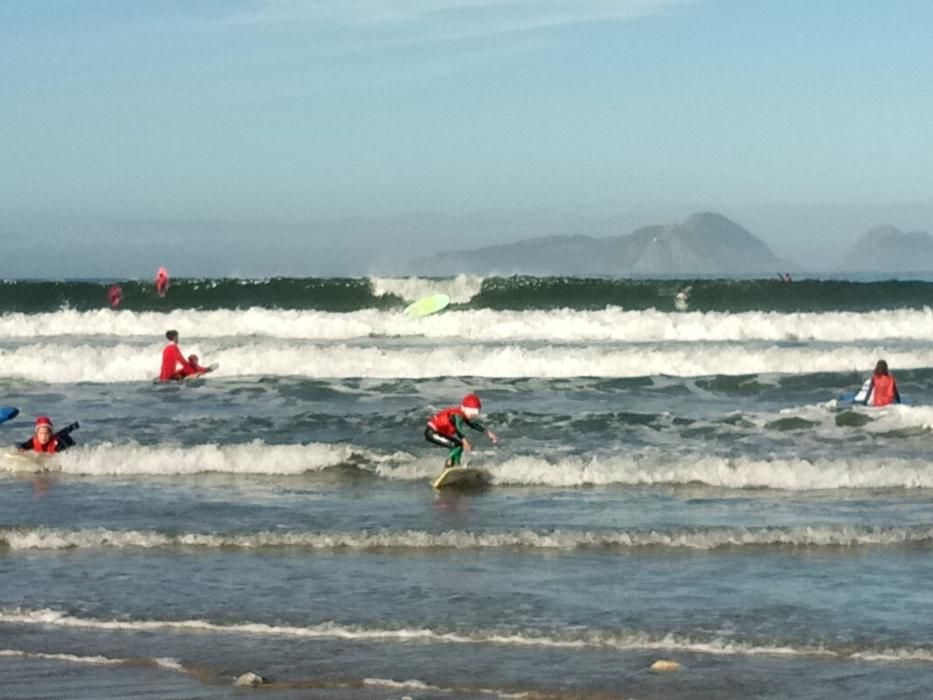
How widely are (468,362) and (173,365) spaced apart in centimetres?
617

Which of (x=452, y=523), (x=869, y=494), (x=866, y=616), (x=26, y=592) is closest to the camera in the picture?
(x=866, y=616)

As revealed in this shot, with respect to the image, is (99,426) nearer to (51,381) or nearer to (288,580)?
(51,381)

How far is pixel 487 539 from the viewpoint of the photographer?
43.8 ft

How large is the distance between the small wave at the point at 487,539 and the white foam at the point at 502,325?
79.9ft

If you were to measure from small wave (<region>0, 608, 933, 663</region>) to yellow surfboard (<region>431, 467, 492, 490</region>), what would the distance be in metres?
6.29

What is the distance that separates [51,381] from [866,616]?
23058 mm

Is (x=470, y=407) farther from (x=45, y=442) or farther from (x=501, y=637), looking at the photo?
(x=501, y=637)

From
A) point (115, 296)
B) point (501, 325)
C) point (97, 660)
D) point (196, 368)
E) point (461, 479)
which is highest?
point (115, 296)

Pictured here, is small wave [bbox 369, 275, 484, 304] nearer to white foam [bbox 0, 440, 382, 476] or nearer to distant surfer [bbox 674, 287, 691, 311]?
distant surfer [bbox 674, 287, 691, 311]

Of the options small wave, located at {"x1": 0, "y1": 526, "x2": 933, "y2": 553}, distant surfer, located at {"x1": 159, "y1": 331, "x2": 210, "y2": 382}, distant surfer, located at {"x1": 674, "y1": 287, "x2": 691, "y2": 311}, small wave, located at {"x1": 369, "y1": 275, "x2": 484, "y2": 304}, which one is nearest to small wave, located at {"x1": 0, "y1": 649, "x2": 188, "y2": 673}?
small wave, located at {"x1": 0, "y1": 526, "x2": 933, "y2": 553}

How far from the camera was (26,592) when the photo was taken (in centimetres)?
1177

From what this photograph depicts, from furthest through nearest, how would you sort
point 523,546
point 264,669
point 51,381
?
point 51,381 < point 523,546 < point 264,669

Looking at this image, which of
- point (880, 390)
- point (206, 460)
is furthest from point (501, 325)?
point (206, 460)

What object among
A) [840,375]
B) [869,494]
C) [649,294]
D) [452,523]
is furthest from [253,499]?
[649,294]
